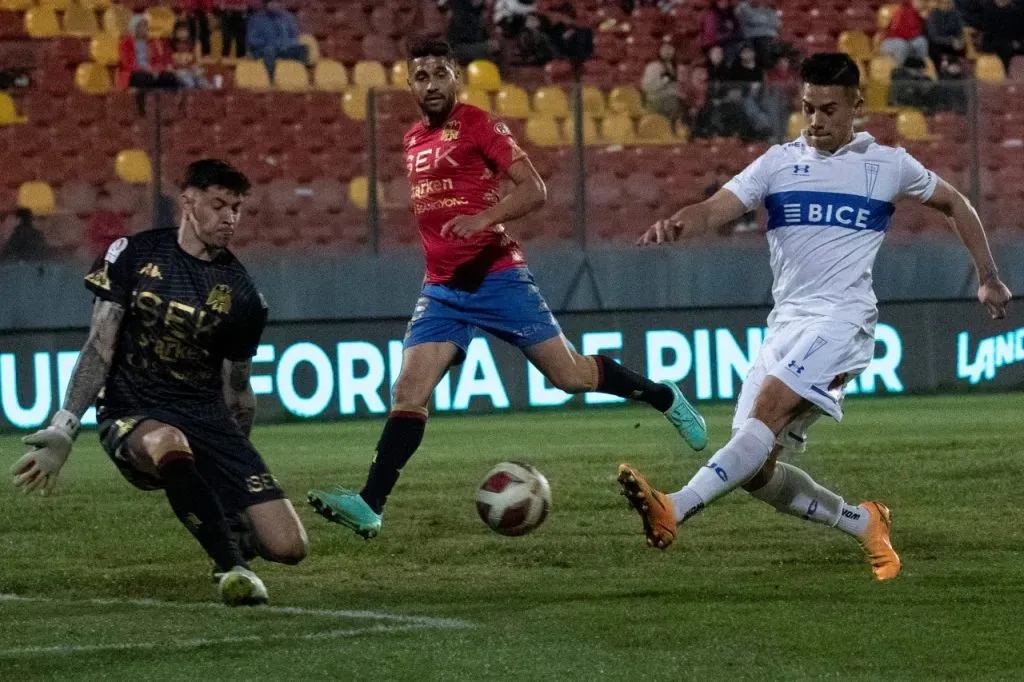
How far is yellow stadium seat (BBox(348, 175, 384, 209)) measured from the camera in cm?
1396

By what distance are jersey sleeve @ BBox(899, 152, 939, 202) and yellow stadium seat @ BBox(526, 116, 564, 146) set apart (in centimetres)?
795

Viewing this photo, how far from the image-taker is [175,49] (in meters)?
16.3

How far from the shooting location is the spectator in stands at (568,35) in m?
17.2

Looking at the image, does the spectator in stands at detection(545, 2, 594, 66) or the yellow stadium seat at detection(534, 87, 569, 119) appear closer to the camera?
the yellow stadium seat at detection(534, 87, 569, 119)

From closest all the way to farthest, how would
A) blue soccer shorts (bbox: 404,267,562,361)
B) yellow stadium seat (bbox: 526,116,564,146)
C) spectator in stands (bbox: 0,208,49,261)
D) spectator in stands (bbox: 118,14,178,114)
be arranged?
blue soccer shorts (bbox: 404,267,562,361) → spectator in stands (bbox: 0,208,49,261) → yellow stadium seat (bbox: 526,116,564,146) → spectator in stands (bbox: 118,14,178,114)

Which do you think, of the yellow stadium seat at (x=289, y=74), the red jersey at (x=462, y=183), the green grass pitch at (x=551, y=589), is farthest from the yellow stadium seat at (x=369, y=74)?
the red jersey at (x=462, y=183)

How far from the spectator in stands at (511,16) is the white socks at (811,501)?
36.0ft

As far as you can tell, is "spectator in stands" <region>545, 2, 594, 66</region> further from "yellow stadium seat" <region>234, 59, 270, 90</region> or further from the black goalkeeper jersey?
the black goalkeeper jersey

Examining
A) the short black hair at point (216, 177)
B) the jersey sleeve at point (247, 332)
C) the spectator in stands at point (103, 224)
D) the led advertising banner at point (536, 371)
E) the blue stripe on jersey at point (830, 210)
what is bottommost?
the led advertising banner at point (536, 371)

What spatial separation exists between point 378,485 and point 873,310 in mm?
1956

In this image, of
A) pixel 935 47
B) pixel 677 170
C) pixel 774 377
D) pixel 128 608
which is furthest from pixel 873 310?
pixel 935 47

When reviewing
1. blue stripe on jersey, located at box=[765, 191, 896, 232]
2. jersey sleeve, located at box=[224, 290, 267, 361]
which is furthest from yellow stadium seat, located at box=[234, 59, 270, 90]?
blue stripe on jersey, located at box=[765, 191, 896, 232]

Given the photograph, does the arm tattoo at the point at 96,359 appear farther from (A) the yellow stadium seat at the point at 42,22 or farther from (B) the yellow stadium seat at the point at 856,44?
(B) the yellow stadium seat at the point at 856,44

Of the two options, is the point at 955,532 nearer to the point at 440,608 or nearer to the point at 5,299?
the point at 440,608
